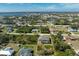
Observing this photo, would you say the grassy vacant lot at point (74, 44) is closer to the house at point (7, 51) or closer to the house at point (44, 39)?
the house at point (44, 39)

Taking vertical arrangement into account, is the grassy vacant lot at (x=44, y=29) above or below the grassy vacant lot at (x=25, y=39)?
above

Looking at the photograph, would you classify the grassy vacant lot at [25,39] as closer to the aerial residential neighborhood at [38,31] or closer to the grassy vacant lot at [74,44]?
the aerial residential neighborhood at [38,31]

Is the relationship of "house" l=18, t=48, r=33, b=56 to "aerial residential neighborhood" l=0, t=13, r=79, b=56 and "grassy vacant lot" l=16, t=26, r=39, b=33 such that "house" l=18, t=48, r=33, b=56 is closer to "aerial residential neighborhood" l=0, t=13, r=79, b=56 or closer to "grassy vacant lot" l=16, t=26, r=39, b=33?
"aerial residential neighborhood" l=0, t=13, r=79, b=56

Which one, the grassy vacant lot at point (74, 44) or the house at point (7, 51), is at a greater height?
the grassy vacant lot at point (74, 44)

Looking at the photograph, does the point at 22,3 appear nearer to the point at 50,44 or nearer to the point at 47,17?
the point at 47,17

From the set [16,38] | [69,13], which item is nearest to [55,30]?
[69,13]

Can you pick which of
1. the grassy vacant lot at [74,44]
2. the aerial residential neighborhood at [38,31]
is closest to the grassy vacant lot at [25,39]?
the aerial residential neighborhood at [38,31]

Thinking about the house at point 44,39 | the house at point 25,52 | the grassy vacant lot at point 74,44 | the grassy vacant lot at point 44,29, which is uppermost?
the grassy vacant lot at point 44,29

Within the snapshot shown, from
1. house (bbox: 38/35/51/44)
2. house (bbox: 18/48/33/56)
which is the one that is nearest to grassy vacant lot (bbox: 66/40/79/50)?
house (bbox: 38/35/51/44)

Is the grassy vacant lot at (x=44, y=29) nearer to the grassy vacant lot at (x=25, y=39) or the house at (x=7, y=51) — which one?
the grassy vacant lot at (x=25, y=39)

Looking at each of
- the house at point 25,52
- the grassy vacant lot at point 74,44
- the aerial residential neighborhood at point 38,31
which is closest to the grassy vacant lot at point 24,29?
the aerial residential neighborhood at point 38,31

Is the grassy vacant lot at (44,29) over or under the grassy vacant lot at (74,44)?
over
